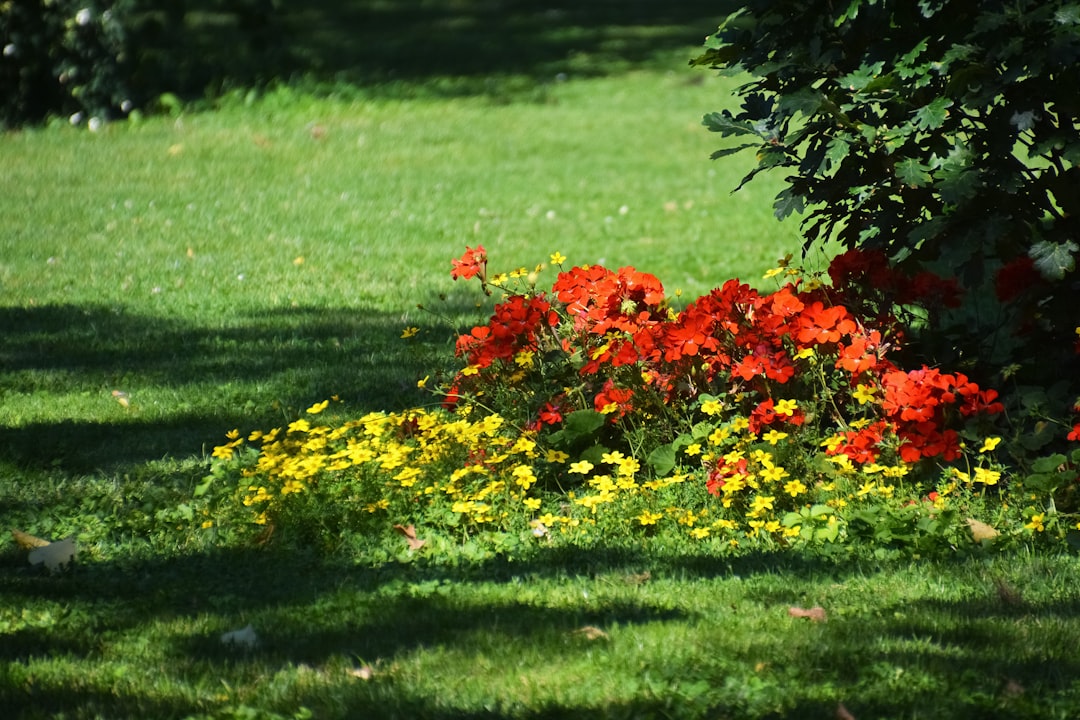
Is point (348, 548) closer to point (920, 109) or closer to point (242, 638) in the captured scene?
point (242, 638)

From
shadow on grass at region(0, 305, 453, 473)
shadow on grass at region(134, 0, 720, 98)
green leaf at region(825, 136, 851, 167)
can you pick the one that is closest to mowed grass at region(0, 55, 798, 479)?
shadow on grass at region(0, 305, 453, 473)

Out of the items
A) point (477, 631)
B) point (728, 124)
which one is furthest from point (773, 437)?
point (477, 631)

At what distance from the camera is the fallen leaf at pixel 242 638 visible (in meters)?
3.77

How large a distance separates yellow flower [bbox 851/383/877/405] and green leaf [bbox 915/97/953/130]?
87 centimetres

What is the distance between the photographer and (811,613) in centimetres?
385

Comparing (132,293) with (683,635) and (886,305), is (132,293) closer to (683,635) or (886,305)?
(886,305)

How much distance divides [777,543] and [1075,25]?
1816mm

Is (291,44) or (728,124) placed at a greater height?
(291,44)

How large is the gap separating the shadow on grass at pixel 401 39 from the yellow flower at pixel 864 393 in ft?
34.2

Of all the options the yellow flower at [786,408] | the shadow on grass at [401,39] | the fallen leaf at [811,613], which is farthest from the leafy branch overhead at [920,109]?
the shadow on grass at [401,39]

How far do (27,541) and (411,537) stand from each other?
1243 millimetres

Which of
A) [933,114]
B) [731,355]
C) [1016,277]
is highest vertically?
[933,114]

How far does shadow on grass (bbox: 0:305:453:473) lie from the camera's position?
18.9 ft

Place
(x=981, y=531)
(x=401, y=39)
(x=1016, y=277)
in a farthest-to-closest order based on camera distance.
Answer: (x=401, y=39), (x=1016, y=277), (x=981, y=531)
